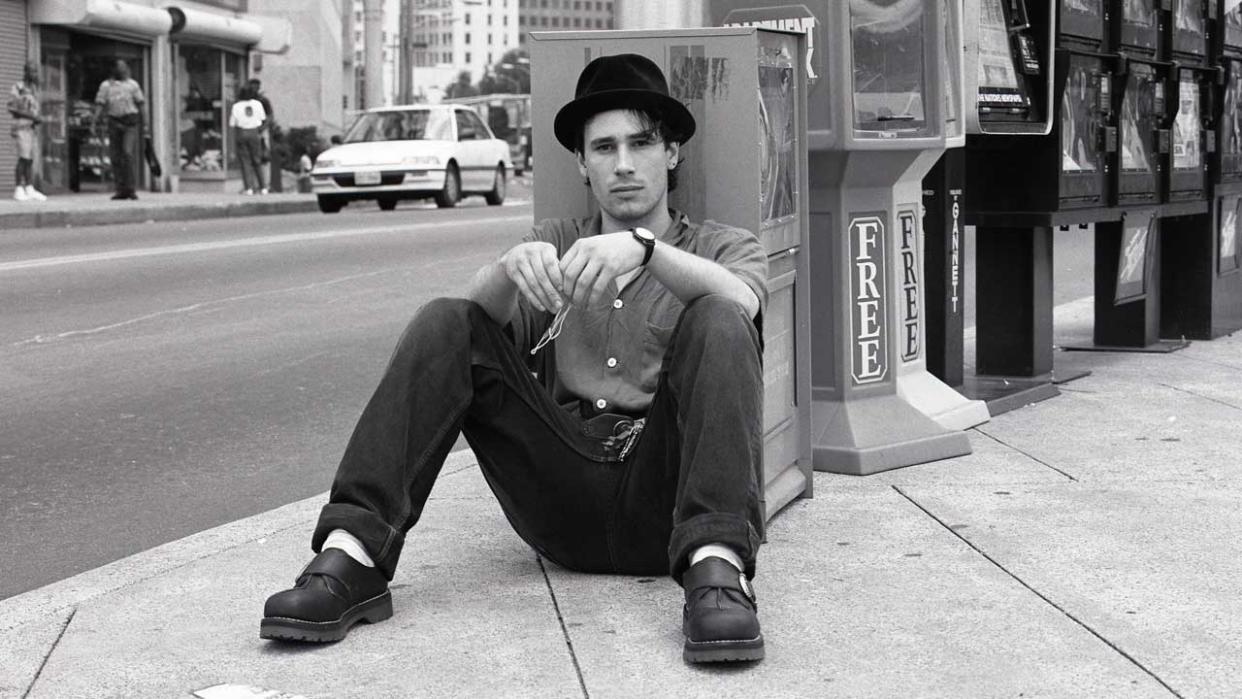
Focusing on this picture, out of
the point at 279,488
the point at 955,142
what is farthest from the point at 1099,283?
the point at 279,488

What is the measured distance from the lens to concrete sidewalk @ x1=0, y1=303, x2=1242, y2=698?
10.3ft

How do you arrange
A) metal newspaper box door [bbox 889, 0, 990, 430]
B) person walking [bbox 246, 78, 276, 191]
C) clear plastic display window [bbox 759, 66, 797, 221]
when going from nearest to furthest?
clear plastic display window [bbox 759, 66, 797, 221] → metal newspaper box door [bbox 889, 0, 990, 430] → person walking [bbox 246, 78, 276, 191]

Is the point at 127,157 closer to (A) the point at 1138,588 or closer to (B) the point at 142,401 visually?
(B) the point at 142,401

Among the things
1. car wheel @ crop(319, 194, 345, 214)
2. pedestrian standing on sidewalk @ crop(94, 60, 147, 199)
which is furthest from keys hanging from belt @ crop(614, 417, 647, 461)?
car wheel @ crop(319, 194, 345, 214)

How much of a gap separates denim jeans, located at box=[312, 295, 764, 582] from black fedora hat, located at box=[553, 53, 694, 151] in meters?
0.55

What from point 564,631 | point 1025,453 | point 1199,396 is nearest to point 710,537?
point 564,631

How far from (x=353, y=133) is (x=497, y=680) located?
2324cm

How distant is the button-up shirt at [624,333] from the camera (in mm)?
3846

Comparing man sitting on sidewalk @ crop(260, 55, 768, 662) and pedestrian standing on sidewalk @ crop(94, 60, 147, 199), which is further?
pedestrian standing on sidewalk @ crop(94, 60, 147, 199)

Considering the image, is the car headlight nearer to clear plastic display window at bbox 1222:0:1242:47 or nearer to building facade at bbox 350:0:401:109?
clear plastic display window at bbox 1222:0:1242:47

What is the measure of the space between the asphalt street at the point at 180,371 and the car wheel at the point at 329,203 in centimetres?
865

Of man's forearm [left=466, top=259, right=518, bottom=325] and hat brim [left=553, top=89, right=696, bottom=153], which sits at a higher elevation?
hat brim [left=553, top=89, right=696, bottom=153]

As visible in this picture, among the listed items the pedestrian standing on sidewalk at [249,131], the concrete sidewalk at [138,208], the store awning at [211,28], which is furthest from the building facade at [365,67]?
the concrete sidewalk at [138,208]

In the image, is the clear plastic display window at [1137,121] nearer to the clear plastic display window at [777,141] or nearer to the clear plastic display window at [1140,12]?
the clear plastic display window at [1140,12]
